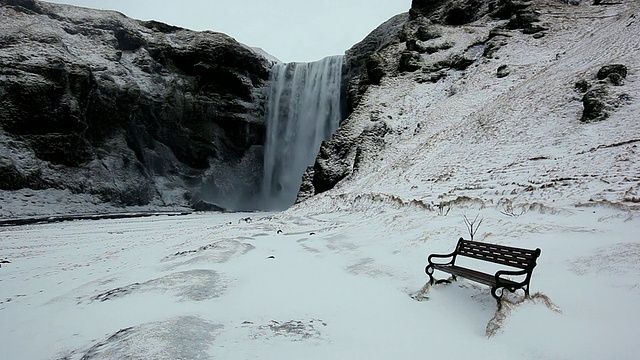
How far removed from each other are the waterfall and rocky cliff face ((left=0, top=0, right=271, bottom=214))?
2.01m

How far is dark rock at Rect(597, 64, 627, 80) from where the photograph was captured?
1550cm

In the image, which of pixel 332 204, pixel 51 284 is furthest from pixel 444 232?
Result: pixel 332 204

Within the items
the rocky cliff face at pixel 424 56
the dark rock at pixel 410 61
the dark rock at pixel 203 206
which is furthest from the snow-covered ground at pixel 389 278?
the dark rock at pixel 203 206

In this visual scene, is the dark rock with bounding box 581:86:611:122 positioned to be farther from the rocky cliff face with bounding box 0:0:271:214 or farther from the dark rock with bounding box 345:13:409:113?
the rocky cliff face with bounding box 0:0:271:214

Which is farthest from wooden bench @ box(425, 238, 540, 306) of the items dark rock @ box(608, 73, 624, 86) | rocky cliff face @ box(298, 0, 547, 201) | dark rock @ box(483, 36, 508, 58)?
dark rock @ box(483, 36, 508, 58)

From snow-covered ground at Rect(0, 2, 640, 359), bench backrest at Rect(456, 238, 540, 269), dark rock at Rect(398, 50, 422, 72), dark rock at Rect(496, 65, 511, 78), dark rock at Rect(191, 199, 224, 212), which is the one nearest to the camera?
snow-covered ground at Rect(0, 2, 640, 359)

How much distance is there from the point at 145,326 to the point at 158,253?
642 centimetres

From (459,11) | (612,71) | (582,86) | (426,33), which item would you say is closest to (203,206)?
(426,33)

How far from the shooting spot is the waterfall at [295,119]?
44.8 m

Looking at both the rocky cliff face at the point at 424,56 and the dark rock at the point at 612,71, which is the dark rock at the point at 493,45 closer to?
the rocky cliff face at the point at 424,56

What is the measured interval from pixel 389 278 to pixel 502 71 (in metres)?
25.1

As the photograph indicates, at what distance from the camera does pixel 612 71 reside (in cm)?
1573

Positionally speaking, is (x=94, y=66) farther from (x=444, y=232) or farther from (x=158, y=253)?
(x=444, y=232)

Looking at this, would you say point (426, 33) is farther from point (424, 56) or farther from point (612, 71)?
point (612, 71)
